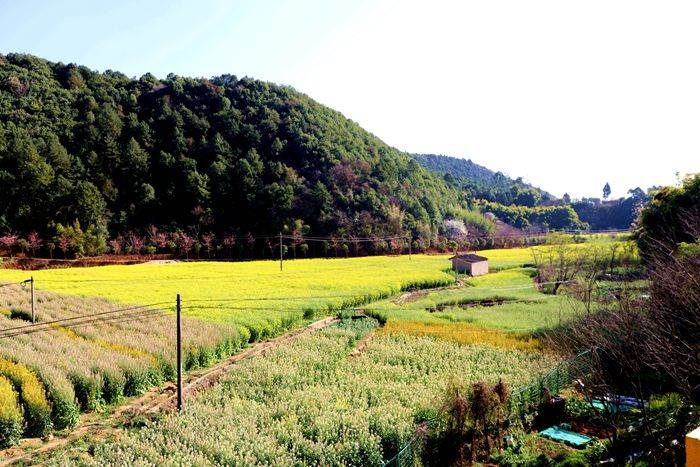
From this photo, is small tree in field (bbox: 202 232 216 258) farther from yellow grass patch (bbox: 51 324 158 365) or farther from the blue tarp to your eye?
the blue tarp

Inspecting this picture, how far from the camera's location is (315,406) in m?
15.1

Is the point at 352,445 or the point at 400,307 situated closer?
the point at 352,445

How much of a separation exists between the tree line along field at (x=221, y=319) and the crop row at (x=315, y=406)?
0.74 feet

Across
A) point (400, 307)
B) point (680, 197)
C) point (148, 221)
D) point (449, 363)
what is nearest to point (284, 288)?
point (400, 307)

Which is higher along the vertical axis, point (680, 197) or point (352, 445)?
point (680, 197)

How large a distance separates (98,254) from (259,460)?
5239 centimetres

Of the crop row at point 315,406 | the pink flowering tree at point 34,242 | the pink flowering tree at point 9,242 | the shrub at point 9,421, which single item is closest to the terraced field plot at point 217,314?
the crop row at point 315,406

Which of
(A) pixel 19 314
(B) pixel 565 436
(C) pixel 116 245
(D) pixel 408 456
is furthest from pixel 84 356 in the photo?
(C) pixel 116 245

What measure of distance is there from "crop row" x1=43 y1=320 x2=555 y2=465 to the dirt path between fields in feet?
2.60

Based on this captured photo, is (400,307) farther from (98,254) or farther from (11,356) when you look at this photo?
(98,254)

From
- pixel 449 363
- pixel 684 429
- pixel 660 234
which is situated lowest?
pixel 449 363

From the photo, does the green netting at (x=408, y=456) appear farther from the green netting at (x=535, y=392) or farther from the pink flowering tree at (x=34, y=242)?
the pink flowering tree at (x=34, y=242)

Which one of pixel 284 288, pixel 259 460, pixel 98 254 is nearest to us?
pixel 259 460

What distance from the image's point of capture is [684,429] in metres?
10.3
